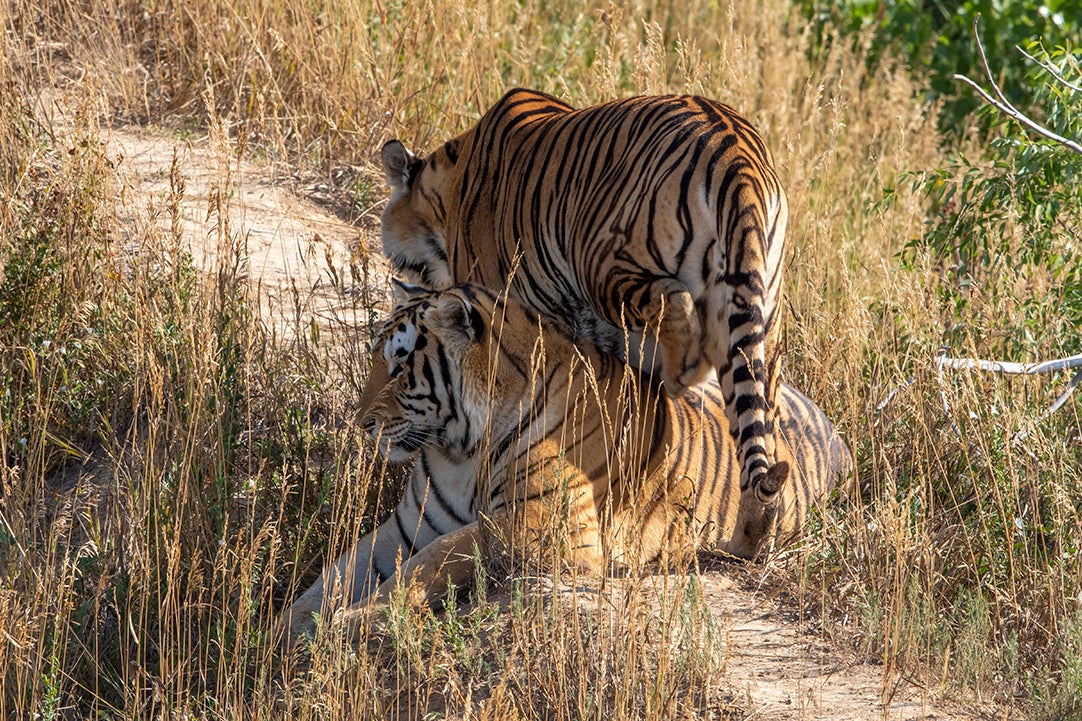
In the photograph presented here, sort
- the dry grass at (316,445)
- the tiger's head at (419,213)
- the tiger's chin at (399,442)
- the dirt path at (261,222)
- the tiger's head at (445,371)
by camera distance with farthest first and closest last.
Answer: the dirt path at (261,222) → the tiger's head at (419,213) → the tiger's chin at (399,442) → the tiger's head at (445,371) → the dry grass at (316,445)

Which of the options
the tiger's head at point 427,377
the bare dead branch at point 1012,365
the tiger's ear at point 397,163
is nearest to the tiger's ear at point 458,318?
the tiger's head at point 427,377

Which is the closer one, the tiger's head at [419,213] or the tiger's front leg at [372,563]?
the tiger's front leg at [372,563]

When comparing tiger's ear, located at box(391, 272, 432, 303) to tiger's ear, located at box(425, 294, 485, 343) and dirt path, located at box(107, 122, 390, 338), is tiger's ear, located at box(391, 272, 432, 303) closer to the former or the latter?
tiger's ear, located at box(425, 294, 485, 343)

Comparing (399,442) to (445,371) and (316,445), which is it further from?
(316,445)

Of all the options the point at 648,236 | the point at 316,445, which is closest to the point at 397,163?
the point at 316,445

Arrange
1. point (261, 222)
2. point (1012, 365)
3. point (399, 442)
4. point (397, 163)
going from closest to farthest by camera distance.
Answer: point (399, 442), point (1012, 365), point (397, 163), point (261, 222)

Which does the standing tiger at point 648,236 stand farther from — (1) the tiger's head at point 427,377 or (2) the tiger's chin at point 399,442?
(2) the tiger's chin at point 399,442

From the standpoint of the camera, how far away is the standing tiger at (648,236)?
4133mm

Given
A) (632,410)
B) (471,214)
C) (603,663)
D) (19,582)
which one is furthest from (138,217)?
(603,663)

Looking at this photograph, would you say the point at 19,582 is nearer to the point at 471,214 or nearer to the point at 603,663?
the point at 603,663

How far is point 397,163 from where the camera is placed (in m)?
5.93

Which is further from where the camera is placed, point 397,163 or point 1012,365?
point 397,163

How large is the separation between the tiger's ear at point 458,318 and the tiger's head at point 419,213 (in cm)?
165

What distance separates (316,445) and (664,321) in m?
1.53
